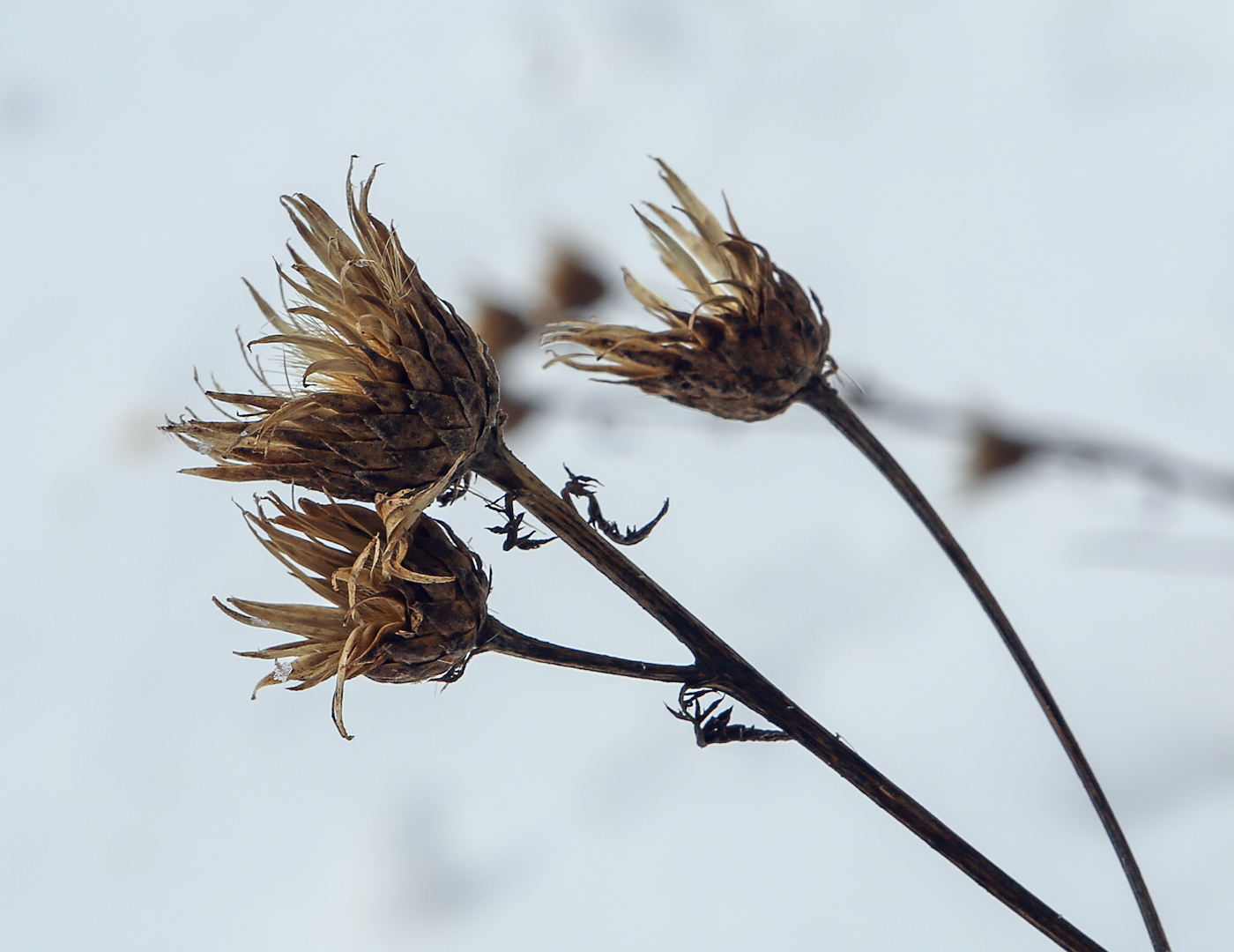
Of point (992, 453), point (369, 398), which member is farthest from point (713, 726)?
point (992, 453)

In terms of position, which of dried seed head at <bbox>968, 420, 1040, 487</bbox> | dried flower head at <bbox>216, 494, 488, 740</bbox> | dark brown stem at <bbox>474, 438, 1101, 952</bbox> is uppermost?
dried seed head at <bbox>968, 420, 1040, 487</bbox>

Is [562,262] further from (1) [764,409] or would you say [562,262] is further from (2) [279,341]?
(2) [279,341]

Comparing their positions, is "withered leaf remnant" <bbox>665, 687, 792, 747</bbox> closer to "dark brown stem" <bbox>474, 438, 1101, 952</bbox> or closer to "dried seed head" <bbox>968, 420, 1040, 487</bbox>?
"dark brown stem" <bbox>474, 438, 1101, 952</bbox>

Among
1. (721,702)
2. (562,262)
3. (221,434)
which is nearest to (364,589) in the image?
(221,434)

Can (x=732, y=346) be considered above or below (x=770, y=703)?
above

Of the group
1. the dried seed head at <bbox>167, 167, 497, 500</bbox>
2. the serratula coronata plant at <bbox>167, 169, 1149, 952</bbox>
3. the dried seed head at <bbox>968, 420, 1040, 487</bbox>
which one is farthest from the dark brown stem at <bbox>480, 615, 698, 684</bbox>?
the dried seed head at <bbox>968, 420, 1040, 487</bbox>

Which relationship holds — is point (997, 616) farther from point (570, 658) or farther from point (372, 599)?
point (372, 599)

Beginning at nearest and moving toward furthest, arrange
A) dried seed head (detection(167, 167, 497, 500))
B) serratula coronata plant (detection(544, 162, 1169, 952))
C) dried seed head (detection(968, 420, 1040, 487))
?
dried seed head (detection(167, 167, 497, 500))
serratula coronata plant (detection(544, 162, 1169, 952))
dried seed head (detection(968, 420, 1040, 487))
